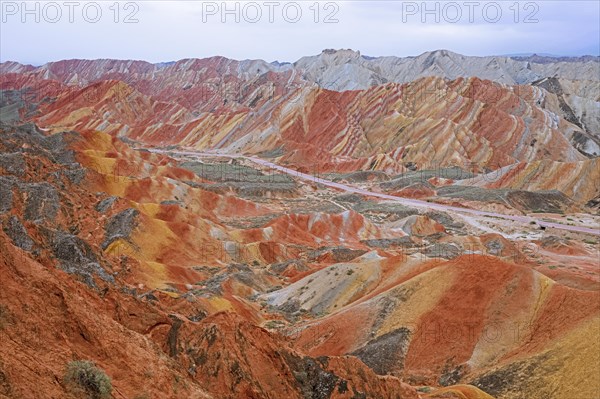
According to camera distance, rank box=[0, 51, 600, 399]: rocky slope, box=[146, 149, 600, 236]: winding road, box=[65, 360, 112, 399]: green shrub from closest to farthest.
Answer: box=[65, 360, 112, 399]: green shrub < box=[0, 51, 600, 399]: rocky slope < box=[146, 149, 600, 236]: winding road

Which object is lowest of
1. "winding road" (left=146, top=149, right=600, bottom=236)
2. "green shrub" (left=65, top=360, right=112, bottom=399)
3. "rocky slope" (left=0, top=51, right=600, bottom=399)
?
"winding road" (left=146, top=149, right=600, bottom=236)

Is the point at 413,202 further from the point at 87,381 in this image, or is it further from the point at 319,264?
the point at 87,381

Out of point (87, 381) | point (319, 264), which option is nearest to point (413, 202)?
point (319, 264)

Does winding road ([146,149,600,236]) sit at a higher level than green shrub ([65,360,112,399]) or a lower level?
lower

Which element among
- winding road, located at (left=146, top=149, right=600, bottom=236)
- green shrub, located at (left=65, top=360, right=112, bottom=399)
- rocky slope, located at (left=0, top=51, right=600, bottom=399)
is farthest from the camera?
winding road, located at (left=146, top=149, right=600, bottom=236)

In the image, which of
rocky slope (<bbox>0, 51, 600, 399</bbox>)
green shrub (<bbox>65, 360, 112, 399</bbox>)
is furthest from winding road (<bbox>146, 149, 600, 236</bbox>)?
green shrub (<bbox>65, 360, 112, 399</bbox>)

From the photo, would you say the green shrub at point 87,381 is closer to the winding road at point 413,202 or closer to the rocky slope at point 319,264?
the rocky slope at point 319,264

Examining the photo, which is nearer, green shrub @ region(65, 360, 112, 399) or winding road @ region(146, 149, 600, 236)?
green shrub @ region(65, 360, 112, 399)

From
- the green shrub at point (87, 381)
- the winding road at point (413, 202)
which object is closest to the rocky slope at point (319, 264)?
the green shrub at point (87, 381)

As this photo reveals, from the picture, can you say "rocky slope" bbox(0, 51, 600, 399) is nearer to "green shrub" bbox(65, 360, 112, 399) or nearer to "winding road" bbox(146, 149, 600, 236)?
"green shrub" bbox(65, 360, 112, 399)

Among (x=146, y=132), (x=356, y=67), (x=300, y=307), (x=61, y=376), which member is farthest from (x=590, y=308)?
(x=356, y=67)
